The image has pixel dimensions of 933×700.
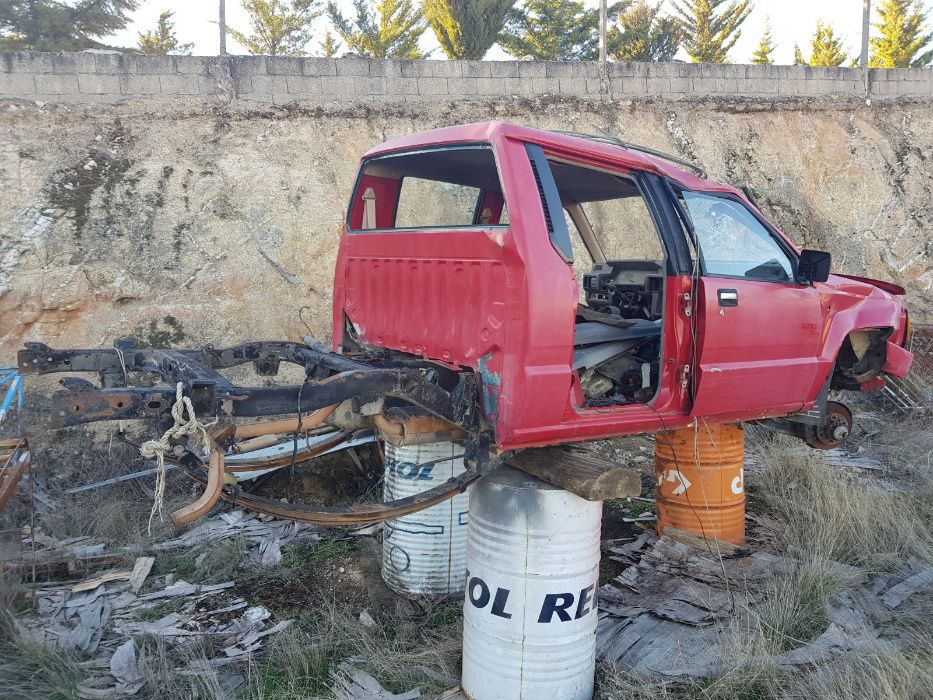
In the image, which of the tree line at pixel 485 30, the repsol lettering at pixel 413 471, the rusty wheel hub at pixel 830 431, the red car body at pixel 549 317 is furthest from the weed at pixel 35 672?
the tree line at pixel 485 30

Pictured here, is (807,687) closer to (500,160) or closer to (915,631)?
(915,631)

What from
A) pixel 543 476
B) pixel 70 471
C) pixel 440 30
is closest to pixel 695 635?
pixel 543 476

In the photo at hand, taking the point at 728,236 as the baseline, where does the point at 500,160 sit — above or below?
above

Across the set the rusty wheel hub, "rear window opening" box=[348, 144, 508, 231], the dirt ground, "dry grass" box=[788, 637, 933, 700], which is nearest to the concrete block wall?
the dirt ground

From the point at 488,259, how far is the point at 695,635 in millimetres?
2248

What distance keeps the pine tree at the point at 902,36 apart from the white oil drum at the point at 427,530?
30375mm

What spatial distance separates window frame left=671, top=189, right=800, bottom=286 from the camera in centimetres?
399

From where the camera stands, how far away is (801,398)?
465cm

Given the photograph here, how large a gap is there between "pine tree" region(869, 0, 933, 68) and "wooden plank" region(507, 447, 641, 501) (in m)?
30.7

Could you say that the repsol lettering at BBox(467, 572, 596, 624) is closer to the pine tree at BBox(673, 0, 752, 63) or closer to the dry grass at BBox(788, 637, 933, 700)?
the dry grass at BBox(788, 637, 933, 700)

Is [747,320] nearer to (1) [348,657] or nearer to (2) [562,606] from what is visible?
(2) [562,606]

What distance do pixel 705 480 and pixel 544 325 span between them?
229cm

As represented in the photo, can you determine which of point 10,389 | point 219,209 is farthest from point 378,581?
point 219,209

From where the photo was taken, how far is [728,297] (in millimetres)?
3971
